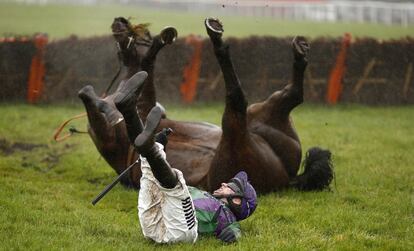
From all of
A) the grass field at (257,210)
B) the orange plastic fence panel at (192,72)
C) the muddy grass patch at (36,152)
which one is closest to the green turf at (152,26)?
the orange plastic fence panel at (192,72)

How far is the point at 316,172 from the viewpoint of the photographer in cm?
803

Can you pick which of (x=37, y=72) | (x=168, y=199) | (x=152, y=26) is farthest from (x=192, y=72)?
(x=168, y=199)

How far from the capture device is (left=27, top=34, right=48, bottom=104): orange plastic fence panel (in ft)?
54.2

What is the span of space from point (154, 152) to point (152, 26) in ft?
71.6

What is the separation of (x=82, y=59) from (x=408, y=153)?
8234 mm

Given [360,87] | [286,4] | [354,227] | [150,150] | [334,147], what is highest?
[150,150]

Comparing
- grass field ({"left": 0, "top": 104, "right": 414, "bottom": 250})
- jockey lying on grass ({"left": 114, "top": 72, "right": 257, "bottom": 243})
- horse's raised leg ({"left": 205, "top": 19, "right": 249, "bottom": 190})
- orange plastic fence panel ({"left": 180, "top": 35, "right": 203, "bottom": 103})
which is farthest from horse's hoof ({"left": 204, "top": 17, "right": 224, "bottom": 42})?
orange plastic fence panel ({"left": 180, "top": 35, "right": 203, "bottom": 103})

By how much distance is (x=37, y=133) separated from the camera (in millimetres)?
12852

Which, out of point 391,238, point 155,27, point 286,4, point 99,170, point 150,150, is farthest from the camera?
point 286,4

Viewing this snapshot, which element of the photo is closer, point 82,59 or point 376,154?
point 376,154

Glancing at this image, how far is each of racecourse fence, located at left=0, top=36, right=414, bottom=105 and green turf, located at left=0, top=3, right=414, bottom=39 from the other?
532 cm

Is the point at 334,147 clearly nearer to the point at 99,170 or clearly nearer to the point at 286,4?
the point at 99,170

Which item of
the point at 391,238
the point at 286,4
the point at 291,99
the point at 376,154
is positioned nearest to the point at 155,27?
the point at 286,4

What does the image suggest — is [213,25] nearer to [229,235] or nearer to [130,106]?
[130,106]
